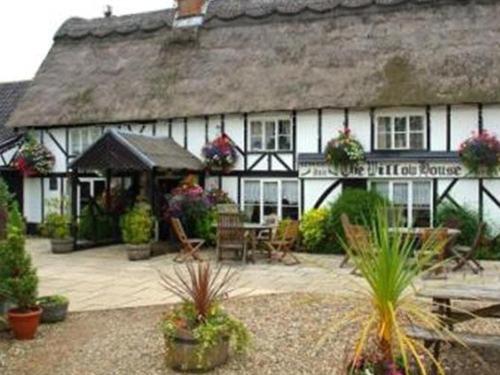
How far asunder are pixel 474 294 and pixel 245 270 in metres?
6.67

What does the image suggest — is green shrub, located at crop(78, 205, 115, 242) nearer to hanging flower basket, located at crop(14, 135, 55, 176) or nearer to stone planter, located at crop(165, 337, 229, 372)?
hanging flower basket, located at crop(14, 135, 55, 176)

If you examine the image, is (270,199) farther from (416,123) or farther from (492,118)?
(492,118)

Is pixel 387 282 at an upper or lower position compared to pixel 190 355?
upper

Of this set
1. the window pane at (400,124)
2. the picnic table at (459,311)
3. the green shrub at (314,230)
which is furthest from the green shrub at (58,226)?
the picnic table at (459,311)

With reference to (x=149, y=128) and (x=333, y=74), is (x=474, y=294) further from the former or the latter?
(x=149, y=128)

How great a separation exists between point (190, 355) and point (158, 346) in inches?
39.7

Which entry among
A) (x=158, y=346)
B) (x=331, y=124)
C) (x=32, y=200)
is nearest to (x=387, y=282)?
(x=158, y=346)

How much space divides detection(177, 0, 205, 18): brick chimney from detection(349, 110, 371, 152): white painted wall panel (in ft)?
22.3

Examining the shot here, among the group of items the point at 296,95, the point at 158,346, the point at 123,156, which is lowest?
the point at 158,346

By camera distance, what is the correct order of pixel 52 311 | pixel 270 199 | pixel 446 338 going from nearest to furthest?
pixel 446 338 → pixel 52 311 → pixel 270 199

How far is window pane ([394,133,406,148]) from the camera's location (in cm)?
1519

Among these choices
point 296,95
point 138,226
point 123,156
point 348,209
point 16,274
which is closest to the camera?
point 16,274

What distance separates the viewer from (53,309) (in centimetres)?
781

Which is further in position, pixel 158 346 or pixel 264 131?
pixel 264 131
